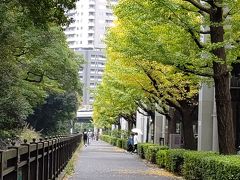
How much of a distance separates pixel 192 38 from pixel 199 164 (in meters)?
3.78

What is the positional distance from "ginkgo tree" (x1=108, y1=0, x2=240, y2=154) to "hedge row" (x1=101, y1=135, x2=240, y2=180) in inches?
36.8

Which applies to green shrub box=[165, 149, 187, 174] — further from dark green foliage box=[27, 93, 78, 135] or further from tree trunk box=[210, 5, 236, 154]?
dark green foliage box=[27, 93, 78, 135]

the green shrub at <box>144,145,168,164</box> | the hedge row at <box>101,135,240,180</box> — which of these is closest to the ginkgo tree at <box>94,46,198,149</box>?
the hedge row at <box>101,135,240,180</box>

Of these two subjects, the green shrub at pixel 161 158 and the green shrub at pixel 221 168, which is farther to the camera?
the green shrub at pixel 161 158

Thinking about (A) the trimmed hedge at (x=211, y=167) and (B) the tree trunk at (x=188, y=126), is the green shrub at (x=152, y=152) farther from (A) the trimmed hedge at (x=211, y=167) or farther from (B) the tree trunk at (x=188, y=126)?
(A) the trimmed hedge at (x=211, y=167)

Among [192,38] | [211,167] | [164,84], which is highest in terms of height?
[192,38]

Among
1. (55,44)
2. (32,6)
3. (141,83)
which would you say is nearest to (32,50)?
(55,44)

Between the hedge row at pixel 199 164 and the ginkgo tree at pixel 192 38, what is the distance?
94 cm

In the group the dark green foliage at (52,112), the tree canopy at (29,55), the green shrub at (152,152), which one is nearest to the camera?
the tree canopy at (29,55)

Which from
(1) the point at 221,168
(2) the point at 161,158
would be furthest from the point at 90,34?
(1) the point at 221,168

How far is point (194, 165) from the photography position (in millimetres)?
14656

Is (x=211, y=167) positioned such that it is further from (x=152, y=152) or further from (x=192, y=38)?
(x=152, y=152)

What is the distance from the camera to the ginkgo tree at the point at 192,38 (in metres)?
13.3

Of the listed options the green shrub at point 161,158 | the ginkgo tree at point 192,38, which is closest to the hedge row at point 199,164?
the green shrub at point 161,158
